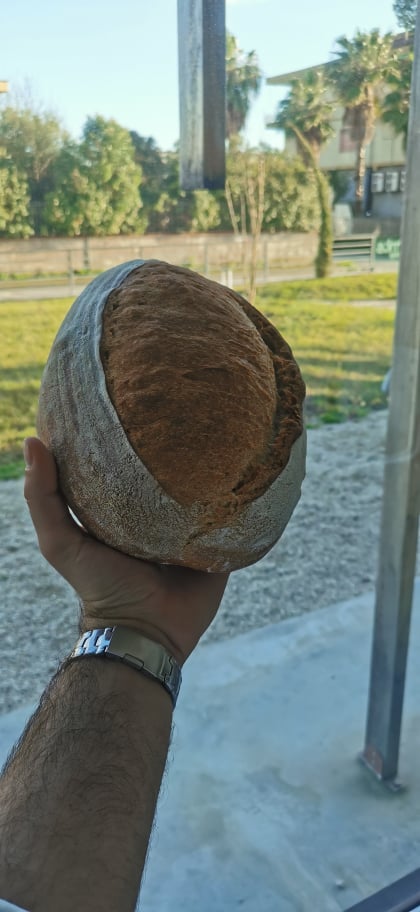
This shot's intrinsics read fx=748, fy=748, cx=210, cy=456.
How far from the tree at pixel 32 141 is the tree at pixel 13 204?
0.02m

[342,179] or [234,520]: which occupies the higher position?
[342,179]

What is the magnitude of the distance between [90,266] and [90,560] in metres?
1.35

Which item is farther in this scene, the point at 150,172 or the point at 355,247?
the point at 355,247

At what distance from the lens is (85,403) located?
81cm

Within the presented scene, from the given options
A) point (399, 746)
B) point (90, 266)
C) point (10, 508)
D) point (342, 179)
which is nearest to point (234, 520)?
point (90, 266)

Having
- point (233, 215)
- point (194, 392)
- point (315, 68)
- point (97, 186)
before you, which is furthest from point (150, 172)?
point (194, 392)

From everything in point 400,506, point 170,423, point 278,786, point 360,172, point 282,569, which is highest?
point 360,172

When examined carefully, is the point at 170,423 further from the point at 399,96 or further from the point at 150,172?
the point at 399,96

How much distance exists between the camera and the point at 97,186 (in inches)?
79.2

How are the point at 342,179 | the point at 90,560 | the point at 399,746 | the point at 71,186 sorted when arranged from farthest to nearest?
the point at 342,179, the point at 399,746, the point at 71,186, the point at 90,560

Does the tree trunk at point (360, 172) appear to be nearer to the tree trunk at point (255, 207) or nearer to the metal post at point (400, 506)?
the tree trunk at point (255, 207)

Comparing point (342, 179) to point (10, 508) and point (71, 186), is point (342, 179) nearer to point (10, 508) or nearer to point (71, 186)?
point (71, 186)

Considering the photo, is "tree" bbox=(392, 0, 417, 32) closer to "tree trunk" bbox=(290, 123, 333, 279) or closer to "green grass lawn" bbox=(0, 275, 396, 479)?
"tree trunk" bbox=(290, 123, 333, 279)

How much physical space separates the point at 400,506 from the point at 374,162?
133 cm
